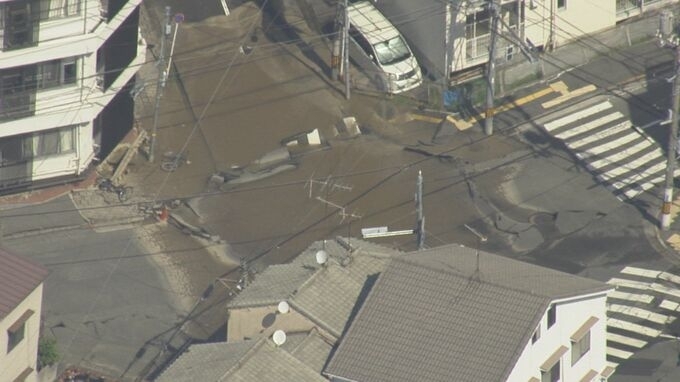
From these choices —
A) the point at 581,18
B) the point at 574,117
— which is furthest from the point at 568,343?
the point at 581,18

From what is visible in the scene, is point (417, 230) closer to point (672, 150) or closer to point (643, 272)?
point (643, 272)

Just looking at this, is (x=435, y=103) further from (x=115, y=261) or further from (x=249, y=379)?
(x=249, y=379)

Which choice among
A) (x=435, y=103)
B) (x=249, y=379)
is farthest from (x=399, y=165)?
(x=249, y=379)

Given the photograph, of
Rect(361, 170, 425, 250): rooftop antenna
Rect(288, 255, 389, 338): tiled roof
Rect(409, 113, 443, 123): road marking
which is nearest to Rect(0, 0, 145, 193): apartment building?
Rect(409, 113, 443, 123): road marking

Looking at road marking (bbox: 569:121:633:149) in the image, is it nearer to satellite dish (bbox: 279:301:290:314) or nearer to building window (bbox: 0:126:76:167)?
building window (bbox: 0:126:76:167)

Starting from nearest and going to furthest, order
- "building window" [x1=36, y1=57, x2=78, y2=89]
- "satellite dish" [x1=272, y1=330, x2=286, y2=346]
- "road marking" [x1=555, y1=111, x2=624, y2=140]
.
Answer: "satellite dish" [x1=272, y1=330, x2=286, y2=346], "building window" [x1=36, y1=57, x2=78, y2=89], "road marking" [x1=555, y1=111, x2=624, y2=140]

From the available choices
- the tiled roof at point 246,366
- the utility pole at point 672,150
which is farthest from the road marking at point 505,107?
the tiled roof at point 246,366
